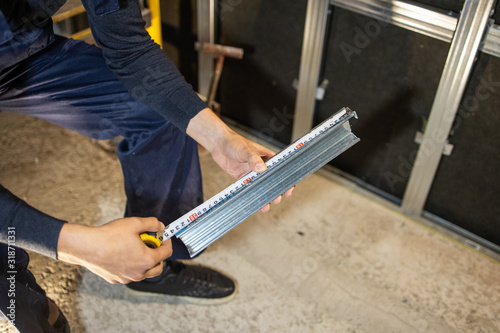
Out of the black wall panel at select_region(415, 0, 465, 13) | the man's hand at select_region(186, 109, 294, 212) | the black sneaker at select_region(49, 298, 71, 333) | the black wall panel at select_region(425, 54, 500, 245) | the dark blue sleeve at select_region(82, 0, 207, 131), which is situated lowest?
the black sneaker at select_region(49, 298, 71, 333)

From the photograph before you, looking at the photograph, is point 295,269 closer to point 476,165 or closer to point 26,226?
point 476,165

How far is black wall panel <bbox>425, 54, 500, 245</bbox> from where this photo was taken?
158cm

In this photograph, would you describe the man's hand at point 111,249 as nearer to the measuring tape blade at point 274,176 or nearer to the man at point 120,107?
the man at point 120,107

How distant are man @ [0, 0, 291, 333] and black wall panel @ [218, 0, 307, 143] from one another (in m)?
0.76

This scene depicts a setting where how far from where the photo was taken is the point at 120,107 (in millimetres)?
1363

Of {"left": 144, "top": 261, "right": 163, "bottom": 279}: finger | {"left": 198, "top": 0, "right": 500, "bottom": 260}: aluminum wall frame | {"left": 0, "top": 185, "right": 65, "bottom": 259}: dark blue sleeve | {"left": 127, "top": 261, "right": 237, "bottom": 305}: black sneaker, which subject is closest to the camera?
{"left": 0, "top": 185, "right": 65, "bottom": 259}: dark blue sleeve

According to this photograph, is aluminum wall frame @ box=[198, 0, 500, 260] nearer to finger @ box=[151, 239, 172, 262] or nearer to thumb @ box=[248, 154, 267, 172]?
thumb @ box=[248, 154, 267, 172]

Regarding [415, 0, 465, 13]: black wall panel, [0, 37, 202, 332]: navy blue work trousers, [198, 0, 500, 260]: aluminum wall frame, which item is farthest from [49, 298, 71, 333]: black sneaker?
[415, 0, 465, 13]: black wall panel

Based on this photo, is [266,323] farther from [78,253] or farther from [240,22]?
[240,22]

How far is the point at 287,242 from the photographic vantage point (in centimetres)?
184

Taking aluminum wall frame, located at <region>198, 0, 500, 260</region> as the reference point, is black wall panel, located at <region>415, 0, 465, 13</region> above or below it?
above

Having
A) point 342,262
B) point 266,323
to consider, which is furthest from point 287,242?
point 266,323

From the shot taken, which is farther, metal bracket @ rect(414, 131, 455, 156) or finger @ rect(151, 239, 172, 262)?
metal bracket @ rect(414, 131, 455, 156)

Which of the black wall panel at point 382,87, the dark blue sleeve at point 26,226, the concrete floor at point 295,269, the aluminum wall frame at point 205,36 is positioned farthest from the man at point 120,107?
the aluminum wall frame at point 205,36
